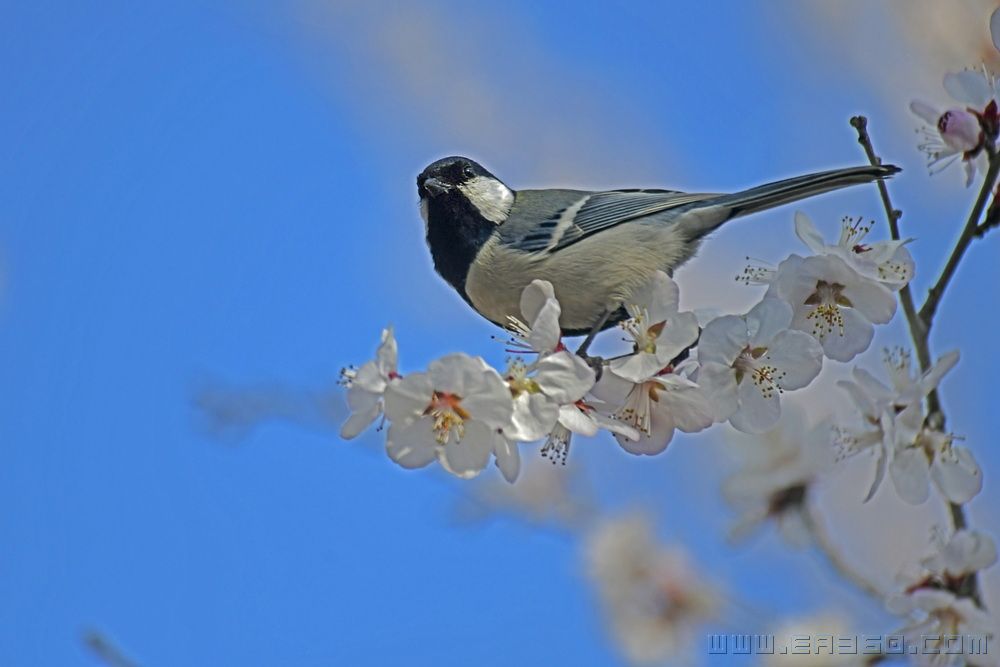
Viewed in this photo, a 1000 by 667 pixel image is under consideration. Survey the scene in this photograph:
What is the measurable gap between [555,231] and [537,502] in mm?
1176

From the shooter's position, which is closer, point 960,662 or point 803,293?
point 960,662

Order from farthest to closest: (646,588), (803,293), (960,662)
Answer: (646,588)
(803,293)
(960,662)

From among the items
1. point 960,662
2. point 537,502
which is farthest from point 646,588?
point 960,662

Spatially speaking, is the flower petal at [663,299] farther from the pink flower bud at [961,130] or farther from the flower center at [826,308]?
the pink flower bud at [961,130]

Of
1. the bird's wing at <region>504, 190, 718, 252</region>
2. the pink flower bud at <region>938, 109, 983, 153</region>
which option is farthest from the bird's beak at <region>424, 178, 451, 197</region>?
the pink flower bud at <region>938, 109, 983, 153</region>

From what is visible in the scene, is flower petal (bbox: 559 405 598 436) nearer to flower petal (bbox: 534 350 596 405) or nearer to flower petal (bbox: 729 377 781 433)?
flower petal (bbox: 534 350 596 405)

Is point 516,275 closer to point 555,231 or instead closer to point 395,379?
point 555,231

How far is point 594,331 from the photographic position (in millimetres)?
2131

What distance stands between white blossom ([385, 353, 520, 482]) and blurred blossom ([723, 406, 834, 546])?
842 millimetres

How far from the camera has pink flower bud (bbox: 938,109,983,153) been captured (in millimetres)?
1651

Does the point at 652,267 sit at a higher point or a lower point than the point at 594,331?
Answer: higher

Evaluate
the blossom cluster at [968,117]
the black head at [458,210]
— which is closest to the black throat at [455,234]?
the black head at [458,210]

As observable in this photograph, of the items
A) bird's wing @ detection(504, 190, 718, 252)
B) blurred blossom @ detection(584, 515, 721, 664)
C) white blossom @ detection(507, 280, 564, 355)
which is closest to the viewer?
white blossom @ detection(507, 280, 564, 355)

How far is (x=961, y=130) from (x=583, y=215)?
875mm
